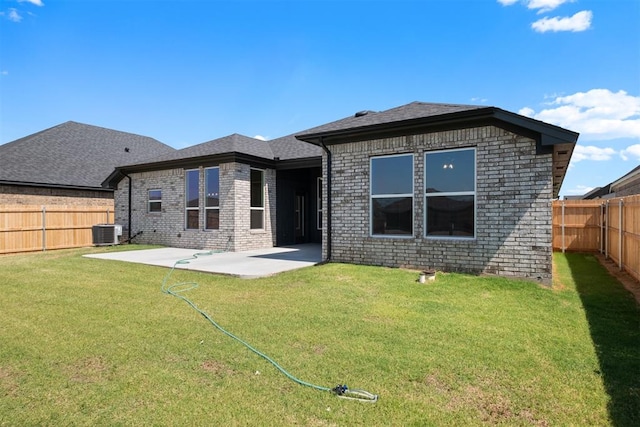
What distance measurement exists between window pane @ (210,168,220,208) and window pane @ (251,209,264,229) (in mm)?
1356

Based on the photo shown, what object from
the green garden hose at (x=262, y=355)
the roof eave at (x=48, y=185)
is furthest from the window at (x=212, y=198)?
the roof eave at (x=48, y=185)

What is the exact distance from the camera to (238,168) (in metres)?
12.1

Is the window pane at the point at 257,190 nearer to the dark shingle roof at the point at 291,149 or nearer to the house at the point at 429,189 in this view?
the house at the point at 429,189

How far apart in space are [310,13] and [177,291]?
9113 mm

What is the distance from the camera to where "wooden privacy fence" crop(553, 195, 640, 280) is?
7957 millimetres

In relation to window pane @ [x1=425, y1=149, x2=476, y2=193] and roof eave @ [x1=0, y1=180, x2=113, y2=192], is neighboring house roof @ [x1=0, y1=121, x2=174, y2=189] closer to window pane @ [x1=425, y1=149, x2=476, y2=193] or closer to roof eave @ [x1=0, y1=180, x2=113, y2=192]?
roof eave @ [x1=0, y1=180, x2=113, y2=192]

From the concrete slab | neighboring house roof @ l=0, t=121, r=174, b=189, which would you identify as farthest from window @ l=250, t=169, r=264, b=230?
neighboring house roof @ l=0, t=121, r=174, b=189

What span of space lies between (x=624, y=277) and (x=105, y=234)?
17632 mm

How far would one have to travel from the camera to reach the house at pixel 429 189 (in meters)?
6.71

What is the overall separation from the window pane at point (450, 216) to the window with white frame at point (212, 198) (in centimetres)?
785

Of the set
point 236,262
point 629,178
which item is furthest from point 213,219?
point 629,178

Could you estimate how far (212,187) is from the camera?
12.7 metres

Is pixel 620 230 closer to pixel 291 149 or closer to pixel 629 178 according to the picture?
pixel 629 178

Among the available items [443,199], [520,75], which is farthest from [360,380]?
[520,75]
